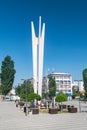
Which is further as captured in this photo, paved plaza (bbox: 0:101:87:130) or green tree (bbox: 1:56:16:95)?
green tree (bbox: 1:56:16:95)

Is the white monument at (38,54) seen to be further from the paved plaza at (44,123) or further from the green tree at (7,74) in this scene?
the paved plaza at (44,123)

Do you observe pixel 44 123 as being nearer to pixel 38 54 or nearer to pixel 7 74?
pixel 38 54

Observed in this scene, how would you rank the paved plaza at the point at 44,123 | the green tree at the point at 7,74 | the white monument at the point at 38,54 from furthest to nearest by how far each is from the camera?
the green tree at the point at 7,74, the white monument at the point at 38,54, the paved plaza at the point at 44,123

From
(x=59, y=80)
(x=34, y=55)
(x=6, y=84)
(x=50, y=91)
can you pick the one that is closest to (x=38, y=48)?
(x=34, y=55)

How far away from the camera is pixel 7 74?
103875mm

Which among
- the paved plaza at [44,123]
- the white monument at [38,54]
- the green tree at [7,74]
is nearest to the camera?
the paved plaza at [44,123]

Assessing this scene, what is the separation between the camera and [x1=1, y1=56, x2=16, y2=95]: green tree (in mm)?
103688

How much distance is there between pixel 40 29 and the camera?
73.7m

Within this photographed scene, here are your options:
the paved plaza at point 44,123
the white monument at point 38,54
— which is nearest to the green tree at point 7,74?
the white monument at point 38,54

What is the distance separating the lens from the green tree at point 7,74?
104 metres

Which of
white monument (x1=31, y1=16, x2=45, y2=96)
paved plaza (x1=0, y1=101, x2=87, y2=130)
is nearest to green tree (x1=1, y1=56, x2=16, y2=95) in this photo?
white monument (x1=31, y1=16, x2=45, y2=96)

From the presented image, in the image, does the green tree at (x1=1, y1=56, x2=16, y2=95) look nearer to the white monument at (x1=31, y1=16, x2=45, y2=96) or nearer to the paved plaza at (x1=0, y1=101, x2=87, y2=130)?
the white monument at (x1=31, y1=16, x2=45, y2=96)

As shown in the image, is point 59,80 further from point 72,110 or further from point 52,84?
point 72,110

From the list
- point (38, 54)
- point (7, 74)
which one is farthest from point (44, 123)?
point (7, 74)
